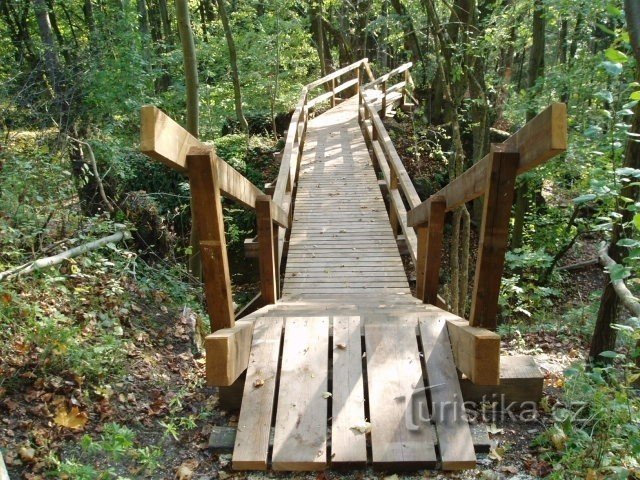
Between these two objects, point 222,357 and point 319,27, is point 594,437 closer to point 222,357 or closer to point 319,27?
point 222,357

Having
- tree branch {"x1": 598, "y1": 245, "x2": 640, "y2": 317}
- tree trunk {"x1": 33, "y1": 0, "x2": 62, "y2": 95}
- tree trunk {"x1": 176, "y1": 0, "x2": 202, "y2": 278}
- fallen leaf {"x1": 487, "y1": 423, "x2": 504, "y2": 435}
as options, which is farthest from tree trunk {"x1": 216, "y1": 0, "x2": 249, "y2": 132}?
fallen leaf {"x1": 487, "y1": 423, "x2": 504, "y2": 435}

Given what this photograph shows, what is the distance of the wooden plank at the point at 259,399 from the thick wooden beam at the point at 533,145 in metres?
1.58

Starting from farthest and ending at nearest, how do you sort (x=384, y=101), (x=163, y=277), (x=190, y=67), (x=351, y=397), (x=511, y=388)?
1. (x=384, y=101)
2. (x=190, y=67)
3. (x=163, y=277)
4. (x=511, y=388)
5. (x=351, y=397)

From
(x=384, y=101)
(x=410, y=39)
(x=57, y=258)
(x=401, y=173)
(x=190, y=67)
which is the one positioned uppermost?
(x=410, y=39)

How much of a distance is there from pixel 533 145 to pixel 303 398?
1814mm

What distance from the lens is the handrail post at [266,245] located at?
168 inches

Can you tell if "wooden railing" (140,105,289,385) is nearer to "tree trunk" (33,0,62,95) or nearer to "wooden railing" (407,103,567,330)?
"wooden railing" (407,103,567,330)

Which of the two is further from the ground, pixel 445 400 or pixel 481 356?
pixel 481 356

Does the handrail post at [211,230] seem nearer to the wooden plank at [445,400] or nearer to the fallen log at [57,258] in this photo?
the wooden plank at [445,400]

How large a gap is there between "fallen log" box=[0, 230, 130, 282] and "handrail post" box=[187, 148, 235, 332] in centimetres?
164

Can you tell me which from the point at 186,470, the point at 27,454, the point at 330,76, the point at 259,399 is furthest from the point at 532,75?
the point at 27,454

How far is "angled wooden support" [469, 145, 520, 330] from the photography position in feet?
8.39

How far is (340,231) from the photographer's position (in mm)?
7664

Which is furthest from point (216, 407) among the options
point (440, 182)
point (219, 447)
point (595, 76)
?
point (440, 182)
